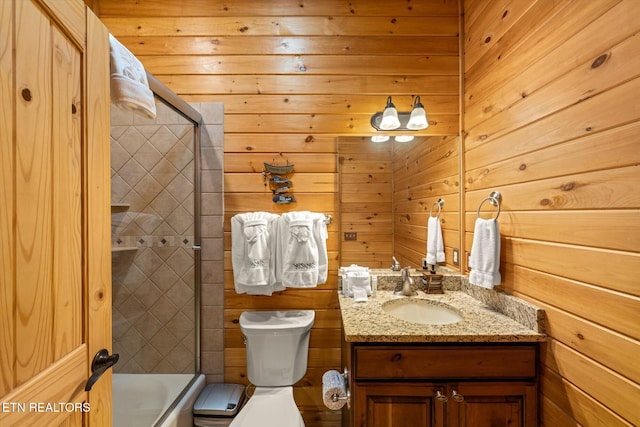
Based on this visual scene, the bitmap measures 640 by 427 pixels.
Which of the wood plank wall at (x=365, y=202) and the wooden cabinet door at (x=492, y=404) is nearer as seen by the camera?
the wooden cabinet door at (x=492, y=404)

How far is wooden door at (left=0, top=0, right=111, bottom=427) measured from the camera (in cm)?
57

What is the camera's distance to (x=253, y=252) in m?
1.55

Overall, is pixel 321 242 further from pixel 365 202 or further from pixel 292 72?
pixel 292 72

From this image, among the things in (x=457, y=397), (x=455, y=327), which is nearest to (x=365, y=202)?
(x=455, y=327)

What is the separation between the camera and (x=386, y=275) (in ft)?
5.42

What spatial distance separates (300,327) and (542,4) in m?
1.87

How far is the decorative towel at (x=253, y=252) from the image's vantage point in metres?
1.55

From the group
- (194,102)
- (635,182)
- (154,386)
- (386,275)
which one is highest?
(194,102)

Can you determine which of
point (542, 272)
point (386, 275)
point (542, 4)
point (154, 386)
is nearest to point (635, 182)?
point (542, 272)

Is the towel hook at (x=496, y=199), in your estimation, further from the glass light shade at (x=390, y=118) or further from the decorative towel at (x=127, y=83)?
the decorative towel at (x=127, y=83)

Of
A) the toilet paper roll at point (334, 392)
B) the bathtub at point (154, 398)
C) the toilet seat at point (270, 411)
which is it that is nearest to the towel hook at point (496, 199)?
the toilet paper roll at point (334, 392)

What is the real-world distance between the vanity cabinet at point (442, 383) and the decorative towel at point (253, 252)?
0.72m

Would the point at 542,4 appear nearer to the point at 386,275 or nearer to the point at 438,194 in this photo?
the point at 438,194

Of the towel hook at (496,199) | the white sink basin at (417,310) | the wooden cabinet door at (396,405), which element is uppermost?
the towel hook at (496,199)
